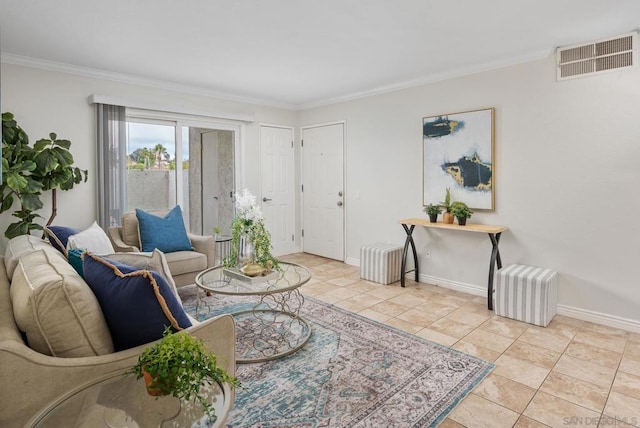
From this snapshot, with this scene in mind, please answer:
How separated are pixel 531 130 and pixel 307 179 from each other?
334cm

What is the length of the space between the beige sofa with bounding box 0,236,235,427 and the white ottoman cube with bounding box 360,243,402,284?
3.26 metres

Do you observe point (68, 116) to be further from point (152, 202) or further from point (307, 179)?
point (307, 179)

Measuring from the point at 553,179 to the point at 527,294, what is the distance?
1.14 meters

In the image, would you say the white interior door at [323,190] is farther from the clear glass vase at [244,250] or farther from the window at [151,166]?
the clear glass vase at [244,250]

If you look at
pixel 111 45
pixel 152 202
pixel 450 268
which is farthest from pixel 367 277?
pixel 111 45

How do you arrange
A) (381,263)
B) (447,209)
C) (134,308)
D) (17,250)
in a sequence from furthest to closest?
(381,263)
(447,209)
(17,250)
(134,308)

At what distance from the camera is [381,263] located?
4.50 meters

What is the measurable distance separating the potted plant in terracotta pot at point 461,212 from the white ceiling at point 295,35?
145 centimetres

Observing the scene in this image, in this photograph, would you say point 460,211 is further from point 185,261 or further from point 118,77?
point 118,77

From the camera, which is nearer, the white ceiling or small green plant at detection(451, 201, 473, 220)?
the white ceiling

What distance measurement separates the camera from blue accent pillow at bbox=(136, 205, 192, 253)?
384cm

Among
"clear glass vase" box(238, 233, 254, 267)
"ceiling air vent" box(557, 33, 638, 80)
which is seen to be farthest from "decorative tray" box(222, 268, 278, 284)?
"ceiling air vent" box(557, 33, 638, 80)

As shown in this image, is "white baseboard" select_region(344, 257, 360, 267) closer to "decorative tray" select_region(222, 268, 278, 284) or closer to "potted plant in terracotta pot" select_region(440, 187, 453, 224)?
"potted plant in terracotta pot" select_region(440, 187, 453, 224)

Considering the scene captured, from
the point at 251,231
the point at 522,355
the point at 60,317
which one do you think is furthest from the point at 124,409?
the point at 522,355
